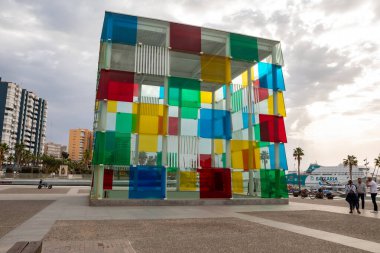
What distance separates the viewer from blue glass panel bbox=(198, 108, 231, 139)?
22.9 m

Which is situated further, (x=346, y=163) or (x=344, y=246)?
(x=346, y=163)

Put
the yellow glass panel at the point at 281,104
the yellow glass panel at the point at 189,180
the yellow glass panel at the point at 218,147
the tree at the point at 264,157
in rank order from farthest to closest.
Answer: 1. the yellow glass panel at the point at 218,147
2. the yellow glass panel at the point at 281,104
3. the tree at the point at 264,157
4. the yellow glass panel at the point at 189,180

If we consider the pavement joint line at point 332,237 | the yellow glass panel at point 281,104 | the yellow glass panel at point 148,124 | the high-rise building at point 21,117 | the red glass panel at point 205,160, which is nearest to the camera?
the pavement joint line at point 332,237

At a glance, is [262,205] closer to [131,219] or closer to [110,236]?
[131,219]

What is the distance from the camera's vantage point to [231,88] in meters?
24.5

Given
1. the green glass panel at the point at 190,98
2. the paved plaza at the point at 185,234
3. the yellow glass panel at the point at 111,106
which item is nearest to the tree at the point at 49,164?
the yellow glass panel at the point at 111,106

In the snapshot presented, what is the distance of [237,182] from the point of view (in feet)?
76.1

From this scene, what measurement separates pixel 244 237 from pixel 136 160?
13.6m

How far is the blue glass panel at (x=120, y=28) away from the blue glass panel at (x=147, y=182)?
28.4 feet

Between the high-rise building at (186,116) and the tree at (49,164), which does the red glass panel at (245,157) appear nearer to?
the high-rise building at (186,116)

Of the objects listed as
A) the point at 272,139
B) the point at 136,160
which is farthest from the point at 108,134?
the point at 272,139

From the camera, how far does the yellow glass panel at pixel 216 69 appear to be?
23328 mm

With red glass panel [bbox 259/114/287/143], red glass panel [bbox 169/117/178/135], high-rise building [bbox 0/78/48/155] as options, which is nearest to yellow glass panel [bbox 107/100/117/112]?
red glass panel [bbox 169/117/178/135]

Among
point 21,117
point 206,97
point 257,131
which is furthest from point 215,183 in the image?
point 21,117
